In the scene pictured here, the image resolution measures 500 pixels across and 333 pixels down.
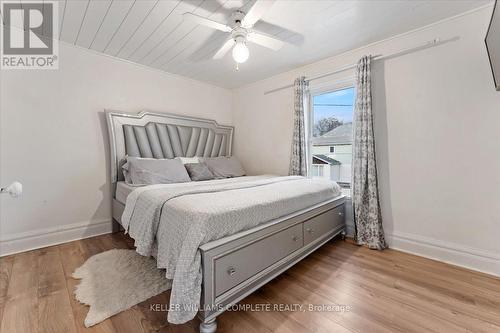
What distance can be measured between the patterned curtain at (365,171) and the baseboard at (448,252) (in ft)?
0.58

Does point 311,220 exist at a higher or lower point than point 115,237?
higher

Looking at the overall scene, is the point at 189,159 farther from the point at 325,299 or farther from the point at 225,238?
the point at 325,299

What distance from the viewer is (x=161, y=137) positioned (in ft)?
10.6

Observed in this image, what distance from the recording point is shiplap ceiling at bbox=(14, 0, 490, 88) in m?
1.92

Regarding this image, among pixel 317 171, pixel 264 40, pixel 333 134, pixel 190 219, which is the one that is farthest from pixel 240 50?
pixel 317 171

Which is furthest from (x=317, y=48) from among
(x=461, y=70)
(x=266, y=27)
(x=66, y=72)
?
(x=66, y=72)

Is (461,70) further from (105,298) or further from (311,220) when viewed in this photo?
(105,298)

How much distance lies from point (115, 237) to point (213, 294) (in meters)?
2.10

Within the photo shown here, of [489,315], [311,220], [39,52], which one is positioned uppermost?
[39,52]

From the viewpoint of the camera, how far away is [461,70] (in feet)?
6.82

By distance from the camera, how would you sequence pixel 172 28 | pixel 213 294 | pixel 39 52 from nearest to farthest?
1. pixel 213 294
2. pixel 172 28
3. pixel 39 52

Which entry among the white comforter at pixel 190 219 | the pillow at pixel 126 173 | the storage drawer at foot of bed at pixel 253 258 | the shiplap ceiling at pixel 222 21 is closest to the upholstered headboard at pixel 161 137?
the pillow at pixel 126 173

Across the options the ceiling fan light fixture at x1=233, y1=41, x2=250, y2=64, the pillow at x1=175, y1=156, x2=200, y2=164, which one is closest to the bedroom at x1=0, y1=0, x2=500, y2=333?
the ceiling fan light fixture at x1=233, y1=41, x2=250, y2=64

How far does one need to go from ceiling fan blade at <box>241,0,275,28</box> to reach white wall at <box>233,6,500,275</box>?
1.61 meters
